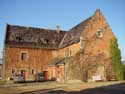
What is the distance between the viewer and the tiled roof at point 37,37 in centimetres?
3981

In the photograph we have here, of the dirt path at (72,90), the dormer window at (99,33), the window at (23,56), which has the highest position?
the dormer window at (99,33)

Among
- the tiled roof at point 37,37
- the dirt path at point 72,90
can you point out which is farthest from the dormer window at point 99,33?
the dirt path at point 72,90

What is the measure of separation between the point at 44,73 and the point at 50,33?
10.1m

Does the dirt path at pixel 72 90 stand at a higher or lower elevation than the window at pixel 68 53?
lower

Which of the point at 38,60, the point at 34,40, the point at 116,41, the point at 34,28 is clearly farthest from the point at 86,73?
the point at 34,28

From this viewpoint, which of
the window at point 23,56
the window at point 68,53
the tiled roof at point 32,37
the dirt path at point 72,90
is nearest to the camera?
the dirt path at point 72,90

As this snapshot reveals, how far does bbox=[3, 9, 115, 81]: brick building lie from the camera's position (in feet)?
113

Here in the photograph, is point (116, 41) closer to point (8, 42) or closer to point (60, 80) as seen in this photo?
point (60, 80)

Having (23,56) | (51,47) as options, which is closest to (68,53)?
(51,47)

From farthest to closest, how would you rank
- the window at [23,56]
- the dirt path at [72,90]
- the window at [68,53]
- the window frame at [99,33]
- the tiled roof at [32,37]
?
1. the tiled roof at [32,37]
2. the window at [23,56]
3. the window at [68,53]
4. the window frame at [99,33]
5. the dirt path at [72,90]

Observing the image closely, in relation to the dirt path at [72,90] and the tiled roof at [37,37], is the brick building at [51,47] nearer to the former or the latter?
the tiled roof at [37,37]

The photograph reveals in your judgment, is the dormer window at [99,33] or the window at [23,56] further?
the window at [23,56]

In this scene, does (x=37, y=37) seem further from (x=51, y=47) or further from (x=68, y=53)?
(x=68, y=53)

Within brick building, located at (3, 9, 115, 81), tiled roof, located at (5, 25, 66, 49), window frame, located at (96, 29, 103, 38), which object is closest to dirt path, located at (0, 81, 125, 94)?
brick building, located at (3, 9, 115, 81)
